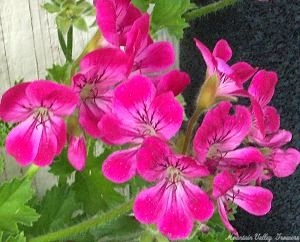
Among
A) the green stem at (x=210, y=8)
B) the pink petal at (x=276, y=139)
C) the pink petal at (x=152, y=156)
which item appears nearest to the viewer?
the pink petal at (x=152, y=156)

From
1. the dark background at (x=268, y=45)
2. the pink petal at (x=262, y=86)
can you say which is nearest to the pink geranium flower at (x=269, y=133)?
the pink petal at (x=262, y=86)

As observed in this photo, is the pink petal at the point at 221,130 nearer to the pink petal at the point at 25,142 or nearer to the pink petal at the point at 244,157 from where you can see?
the pink petal at the point at 244,157

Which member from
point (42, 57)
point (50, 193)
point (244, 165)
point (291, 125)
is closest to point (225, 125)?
point (244, 165)

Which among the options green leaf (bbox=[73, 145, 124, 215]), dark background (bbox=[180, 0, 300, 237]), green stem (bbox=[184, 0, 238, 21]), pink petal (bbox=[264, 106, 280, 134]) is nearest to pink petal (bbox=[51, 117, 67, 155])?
pink petal (bbox=[264, 106, 280, 134])

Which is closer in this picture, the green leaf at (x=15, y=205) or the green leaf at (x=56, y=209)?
the green leaf at (x=15, y=205)

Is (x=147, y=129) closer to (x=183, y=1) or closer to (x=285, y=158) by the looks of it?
(x=285, y=158)

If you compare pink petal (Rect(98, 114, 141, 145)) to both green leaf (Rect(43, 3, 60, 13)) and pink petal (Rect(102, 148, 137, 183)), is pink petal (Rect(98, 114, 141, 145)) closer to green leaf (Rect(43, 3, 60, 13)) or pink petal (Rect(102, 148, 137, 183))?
pink petal (Rect(102, 148, 137, 183))
